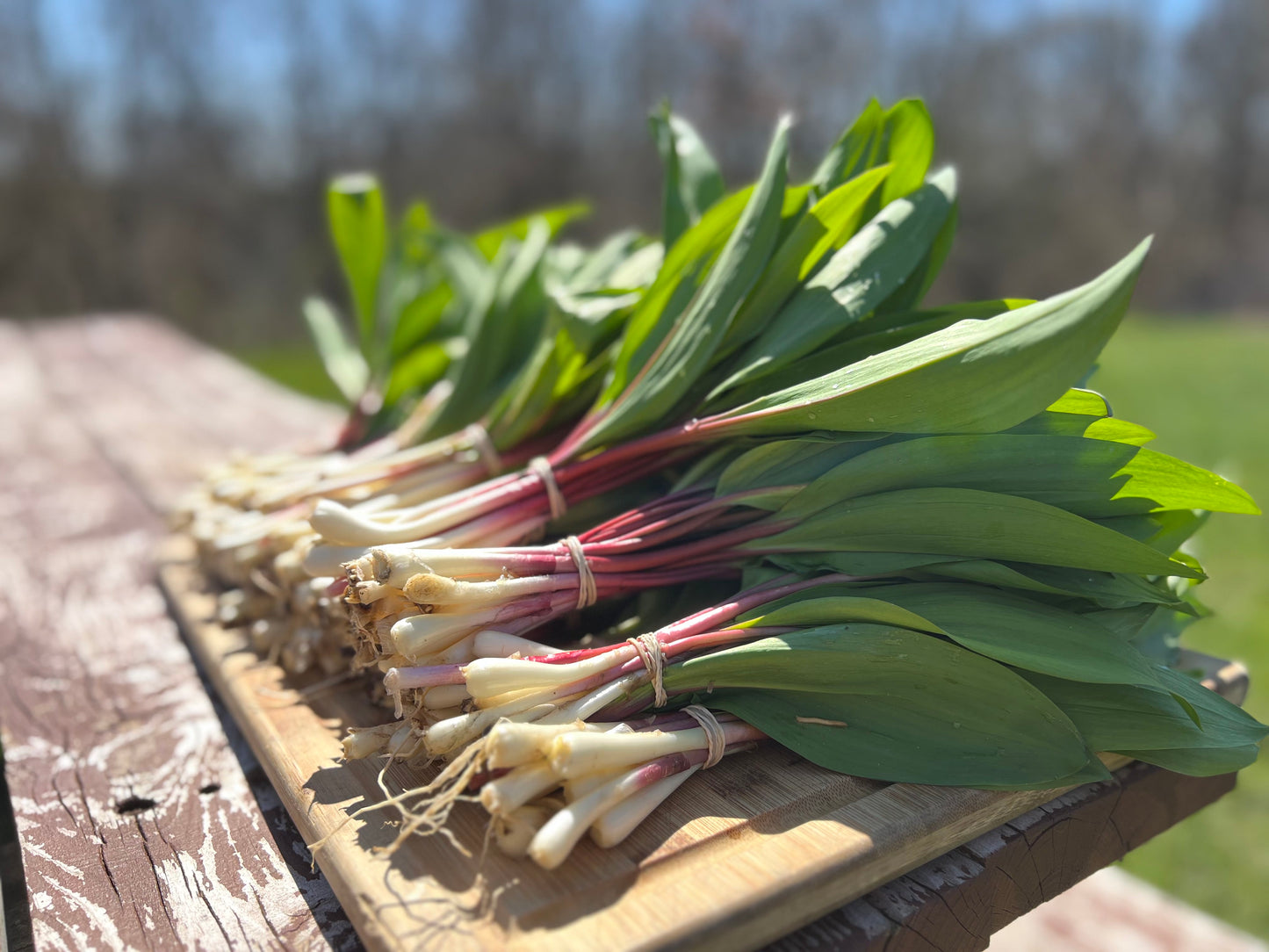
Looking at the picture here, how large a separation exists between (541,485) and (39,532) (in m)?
1.23

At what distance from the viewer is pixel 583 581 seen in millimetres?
956

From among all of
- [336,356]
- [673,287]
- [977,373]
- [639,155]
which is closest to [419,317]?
[336,356]

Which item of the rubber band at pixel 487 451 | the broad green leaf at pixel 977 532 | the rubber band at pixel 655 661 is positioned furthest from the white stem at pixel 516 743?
the rubber band at pixel 487 451

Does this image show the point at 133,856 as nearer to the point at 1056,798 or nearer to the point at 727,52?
the point at 1056,798

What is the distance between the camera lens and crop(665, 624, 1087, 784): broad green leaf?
0.81 meters

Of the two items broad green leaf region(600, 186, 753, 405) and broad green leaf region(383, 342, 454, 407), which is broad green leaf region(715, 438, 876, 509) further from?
broad green leaf region(383, 342, 454, 407)

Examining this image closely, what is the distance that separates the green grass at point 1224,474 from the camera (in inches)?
73.2

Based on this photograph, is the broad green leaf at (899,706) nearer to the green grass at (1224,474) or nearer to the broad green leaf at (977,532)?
the broad green leaf at (977,532)

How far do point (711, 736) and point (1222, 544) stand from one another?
10.6 feet

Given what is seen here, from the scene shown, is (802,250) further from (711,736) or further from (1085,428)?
(711,736)

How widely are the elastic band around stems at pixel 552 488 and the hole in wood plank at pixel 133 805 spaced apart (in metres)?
0.51

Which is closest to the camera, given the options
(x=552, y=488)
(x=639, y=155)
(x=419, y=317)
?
(x=552, y=488)

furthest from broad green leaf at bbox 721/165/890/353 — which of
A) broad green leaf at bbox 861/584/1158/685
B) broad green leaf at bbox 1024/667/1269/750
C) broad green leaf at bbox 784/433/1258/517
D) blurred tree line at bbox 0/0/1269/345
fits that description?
blurred tree line at bbox 0/0/1269/345

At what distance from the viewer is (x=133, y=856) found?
83cm
